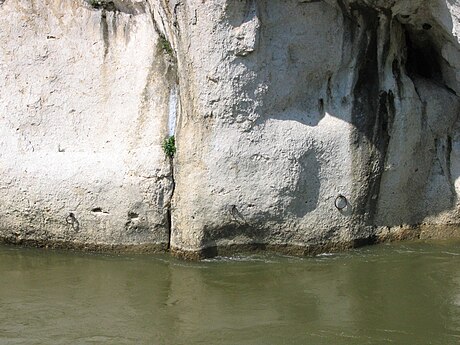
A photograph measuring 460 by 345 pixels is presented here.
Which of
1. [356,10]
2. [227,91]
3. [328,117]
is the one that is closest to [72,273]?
[227,91]

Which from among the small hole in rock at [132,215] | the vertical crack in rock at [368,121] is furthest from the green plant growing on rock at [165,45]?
the vertical crack in rock at [368,121]

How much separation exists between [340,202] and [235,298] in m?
1.62

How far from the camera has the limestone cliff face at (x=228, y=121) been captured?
718 cm

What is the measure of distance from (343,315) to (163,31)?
337 cm

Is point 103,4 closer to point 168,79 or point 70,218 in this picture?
point 168,79

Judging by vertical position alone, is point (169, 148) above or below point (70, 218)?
above

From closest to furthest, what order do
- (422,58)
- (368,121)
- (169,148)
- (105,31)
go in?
(368,121) < (169,148) < (105,31) < (422,58)

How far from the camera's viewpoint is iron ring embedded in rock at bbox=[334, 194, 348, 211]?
24.6 ft

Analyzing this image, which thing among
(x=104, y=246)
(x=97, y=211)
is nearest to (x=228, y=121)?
(x=97, y=211)

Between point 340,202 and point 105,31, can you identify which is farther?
point 105,31

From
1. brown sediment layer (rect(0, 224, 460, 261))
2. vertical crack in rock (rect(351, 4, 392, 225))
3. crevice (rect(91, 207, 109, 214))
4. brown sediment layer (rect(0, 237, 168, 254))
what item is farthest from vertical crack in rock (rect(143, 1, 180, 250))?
vertical crack in rock (rect(351, 4, 392, 225))

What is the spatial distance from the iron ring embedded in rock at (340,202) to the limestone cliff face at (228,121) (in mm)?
14

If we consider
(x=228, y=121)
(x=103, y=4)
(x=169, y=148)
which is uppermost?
(x=103, y=4)

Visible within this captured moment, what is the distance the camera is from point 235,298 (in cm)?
651
